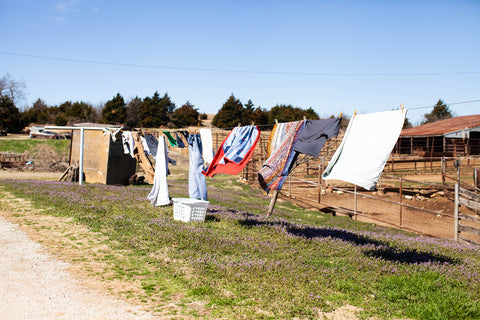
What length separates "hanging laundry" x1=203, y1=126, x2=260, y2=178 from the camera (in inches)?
357

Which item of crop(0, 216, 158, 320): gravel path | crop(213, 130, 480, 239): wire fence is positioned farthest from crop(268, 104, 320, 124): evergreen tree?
crop(0, 216, 158, 320): gravel path

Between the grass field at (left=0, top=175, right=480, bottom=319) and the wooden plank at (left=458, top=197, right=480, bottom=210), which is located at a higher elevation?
the wooden plank at (left=458, top=197, right=480, bottom=210)

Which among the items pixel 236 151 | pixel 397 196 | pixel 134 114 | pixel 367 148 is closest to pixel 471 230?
pixel 367 148

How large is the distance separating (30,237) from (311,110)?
64002 millimetres

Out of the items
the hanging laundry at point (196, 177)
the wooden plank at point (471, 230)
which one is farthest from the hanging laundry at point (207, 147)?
the wooden plank at point (471, 230)

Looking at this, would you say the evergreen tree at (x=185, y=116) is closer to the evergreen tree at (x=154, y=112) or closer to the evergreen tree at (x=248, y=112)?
the evergreen tree at (x=154, y=112)

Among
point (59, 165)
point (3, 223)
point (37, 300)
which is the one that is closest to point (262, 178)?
point (37, 300)

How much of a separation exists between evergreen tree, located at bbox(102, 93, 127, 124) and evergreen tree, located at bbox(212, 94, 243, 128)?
16.2m

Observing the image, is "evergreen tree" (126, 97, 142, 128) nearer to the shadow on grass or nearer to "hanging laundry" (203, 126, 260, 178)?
the shadow on grass

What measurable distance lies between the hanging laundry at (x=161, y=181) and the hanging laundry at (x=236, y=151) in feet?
10.4

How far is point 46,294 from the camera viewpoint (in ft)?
18.3

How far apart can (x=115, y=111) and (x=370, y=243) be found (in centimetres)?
6089

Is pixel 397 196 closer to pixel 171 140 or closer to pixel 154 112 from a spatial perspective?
pixel 171 140

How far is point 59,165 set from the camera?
112 feet
